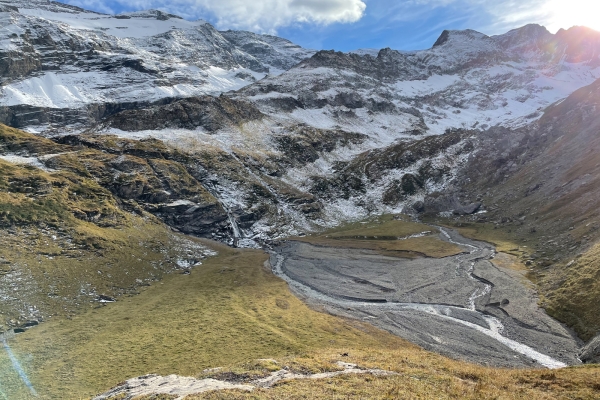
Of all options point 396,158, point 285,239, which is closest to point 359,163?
point 396,158

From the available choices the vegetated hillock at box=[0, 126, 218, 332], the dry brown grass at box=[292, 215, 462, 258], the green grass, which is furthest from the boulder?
the vegetated hillock at box=[0, 126, 218, 332]

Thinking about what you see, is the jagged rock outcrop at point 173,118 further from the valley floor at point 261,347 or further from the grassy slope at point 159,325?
the valley floor at point 261,347

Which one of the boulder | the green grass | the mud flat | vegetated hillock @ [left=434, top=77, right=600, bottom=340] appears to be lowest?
the green grass

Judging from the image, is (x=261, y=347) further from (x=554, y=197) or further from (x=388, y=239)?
(x=554, y=197)

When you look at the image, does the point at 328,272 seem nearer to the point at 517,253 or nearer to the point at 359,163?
the point at 517,253

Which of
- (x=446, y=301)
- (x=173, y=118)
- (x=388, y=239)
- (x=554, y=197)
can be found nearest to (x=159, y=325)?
(x=446, y=301)

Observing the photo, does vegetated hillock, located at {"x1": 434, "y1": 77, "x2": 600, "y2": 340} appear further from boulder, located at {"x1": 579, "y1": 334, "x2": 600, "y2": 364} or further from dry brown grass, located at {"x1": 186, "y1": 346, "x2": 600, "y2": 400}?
dry brown grass, located at {"x1": 186, "y1": 346, "x2": 600, "y2": 400}
